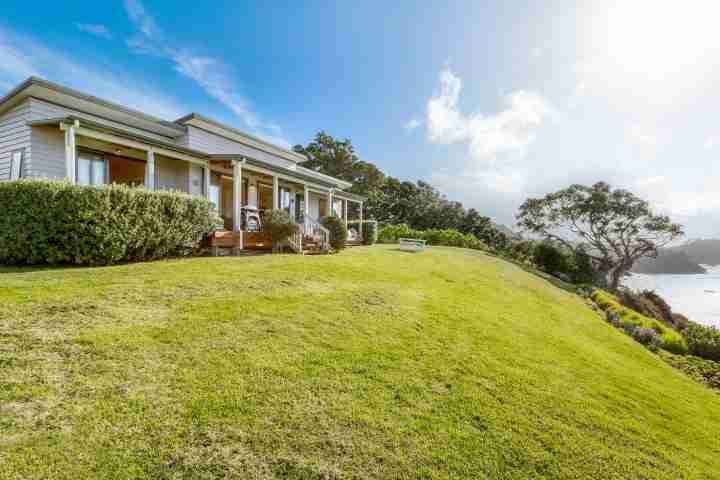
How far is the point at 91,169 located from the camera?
994cm

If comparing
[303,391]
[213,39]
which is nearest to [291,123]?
[213,39]

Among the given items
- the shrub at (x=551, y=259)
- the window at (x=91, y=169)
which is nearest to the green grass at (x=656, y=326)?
the shrub at (x=551, y=259)

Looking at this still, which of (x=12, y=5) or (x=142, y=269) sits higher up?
(x=12, y=5)

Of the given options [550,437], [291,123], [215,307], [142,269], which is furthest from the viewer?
[291,123]

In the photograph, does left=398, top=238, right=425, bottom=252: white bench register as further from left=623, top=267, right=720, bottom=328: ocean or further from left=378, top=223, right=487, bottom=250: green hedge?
left=623, top=267, right=720, bottom=328: ocean

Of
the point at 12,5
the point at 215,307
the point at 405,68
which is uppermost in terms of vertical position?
the point at 405,68

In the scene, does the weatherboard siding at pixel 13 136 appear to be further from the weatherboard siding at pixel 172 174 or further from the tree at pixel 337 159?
the tree at pixel 337 159

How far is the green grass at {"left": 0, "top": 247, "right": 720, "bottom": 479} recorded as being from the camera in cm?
207

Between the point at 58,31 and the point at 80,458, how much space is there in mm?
15360

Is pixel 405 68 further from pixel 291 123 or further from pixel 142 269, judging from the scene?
pixel 142 269

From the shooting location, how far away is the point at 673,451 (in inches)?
119

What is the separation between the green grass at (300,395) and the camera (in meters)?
2.07

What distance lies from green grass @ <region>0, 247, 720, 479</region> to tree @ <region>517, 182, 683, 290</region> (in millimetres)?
24233

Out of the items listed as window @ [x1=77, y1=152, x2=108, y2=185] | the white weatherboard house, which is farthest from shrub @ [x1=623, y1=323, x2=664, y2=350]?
window @ [x1=77, y1=152, x2=108, y2=185]
